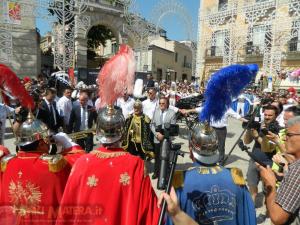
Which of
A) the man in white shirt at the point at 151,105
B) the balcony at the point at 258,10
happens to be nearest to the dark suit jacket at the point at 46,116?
the man in white shirt at the point at 151,105

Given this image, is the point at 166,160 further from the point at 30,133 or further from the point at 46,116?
the point at 46,116

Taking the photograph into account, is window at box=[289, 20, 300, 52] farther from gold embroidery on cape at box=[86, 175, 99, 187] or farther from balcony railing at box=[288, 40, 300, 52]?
gold embroidery on cape at box=[86, 175, 99, 187]

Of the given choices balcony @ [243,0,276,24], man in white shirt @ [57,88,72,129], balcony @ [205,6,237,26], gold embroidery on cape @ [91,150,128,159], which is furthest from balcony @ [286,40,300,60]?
gold embroidery on cape @ [91,150,128,159]

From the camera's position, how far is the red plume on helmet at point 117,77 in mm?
3105

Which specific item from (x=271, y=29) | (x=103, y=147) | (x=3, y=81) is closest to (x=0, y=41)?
(x=3, y=81)

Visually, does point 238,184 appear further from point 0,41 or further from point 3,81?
point 0,41

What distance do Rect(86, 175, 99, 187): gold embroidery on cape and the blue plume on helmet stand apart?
108 cm

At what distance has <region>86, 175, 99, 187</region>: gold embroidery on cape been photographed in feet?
7.92

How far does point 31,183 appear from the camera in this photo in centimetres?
256

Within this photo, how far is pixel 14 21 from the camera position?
59.8 feet

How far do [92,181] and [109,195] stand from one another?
17cm

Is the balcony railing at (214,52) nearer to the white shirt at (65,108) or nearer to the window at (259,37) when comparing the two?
the window at (259,37)

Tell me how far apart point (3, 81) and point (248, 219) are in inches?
128

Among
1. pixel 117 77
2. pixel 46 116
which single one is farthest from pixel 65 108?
pixel 117 77
